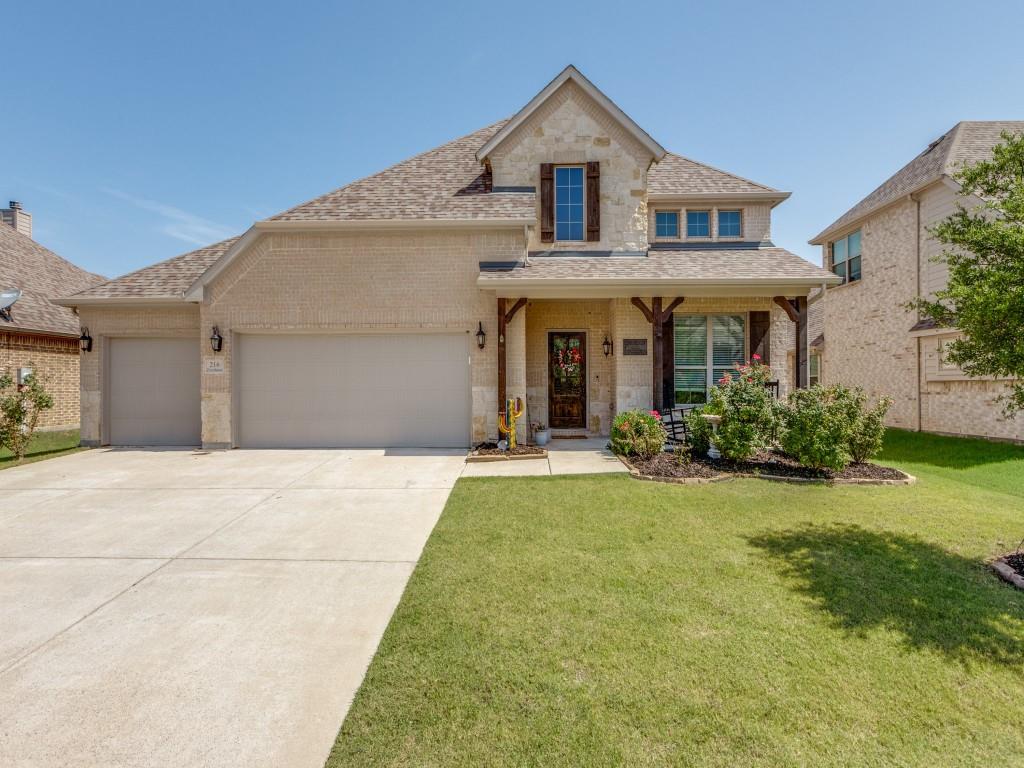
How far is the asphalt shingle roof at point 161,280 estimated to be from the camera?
35.2ft

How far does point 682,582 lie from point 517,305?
6.99m

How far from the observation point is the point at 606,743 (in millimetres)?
2238

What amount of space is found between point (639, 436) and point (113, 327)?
1210cm

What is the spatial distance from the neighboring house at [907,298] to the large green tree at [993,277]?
8.47 metres

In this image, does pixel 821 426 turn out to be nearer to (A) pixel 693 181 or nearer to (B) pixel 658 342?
(B) pixel 658 342

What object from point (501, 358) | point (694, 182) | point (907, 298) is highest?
point (694, 182)

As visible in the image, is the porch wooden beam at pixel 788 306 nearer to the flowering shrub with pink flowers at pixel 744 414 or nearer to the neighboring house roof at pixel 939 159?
the flowering shrub with pink flowers at pixel 744 414

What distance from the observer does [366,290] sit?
10211mm

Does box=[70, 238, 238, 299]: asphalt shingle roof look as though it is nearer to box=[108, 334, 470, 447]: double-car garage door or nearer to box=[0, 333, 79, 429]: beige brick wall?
box=[108, 334, 470, 447]: double-car garage door

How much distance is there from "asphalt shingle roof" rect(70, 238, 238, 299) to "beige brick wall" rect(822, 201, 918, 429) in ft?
58.8

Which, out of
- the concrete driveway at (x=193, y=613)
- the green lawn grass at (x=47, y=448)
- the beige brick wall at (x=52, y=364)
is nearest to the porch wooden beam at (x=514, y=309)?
the concrete driveway at (x=193, y=613)

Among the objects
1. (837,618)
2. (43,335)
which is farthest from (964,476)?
(43,335)

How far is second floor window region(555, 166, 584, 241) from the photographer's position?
37.6 ft

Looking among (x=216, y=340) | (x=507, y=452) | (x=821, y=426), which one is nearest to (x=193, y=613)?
(x=507, y=452)
